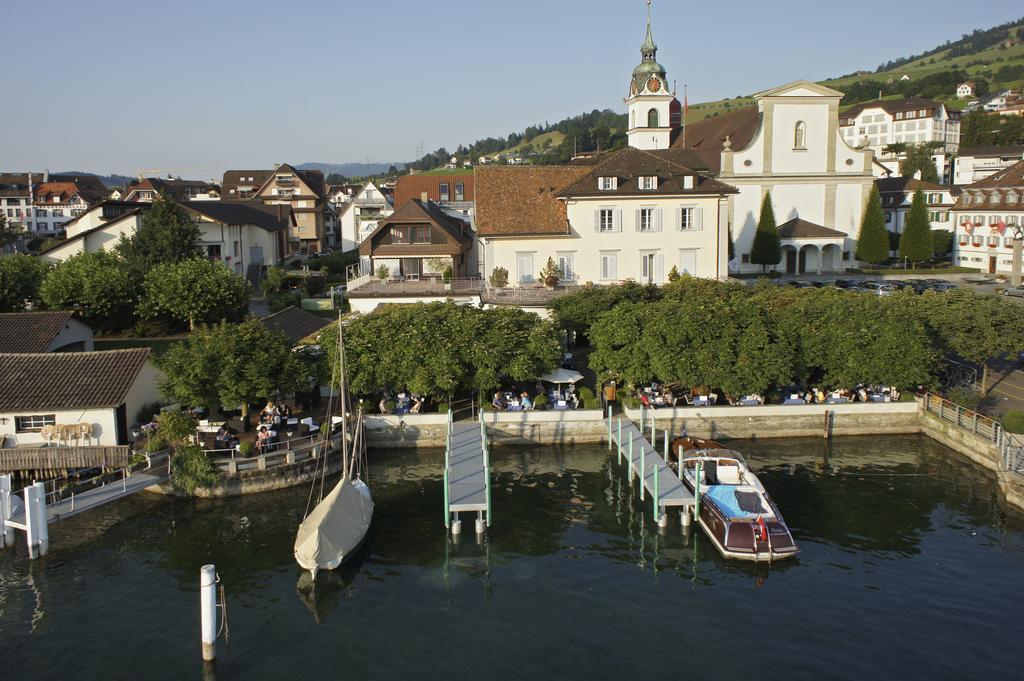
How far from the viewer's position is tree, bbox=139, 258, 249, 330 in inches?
2015

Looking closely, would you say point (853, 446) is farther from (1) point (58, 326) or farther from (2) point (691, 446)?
(1) point (58, 326)

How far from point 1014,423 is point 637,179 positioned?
1071 inches

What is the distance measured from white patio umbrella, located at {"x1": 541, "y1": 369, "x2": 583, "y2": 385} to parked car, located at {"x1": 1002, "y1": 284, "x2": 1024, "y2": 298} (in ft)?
131

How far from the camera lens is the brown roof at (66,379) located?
3250cm

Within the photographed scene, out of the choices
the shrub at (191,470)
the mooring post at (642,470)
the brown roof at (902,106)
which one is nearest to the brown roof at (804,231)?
the mooring post at (642,470)

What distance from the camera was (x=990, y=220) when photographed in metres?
79.1

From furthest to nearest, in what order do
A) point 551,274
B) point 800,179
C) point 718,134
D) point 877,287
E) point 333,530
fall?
point 718,134
point 800,179
point 877,287
point 551,274
point 333,530

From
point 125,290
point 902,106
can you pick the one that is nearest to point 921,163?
point 902,106

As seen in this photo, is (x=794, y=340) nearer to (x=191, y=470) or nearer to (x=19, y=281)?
(x=191, y=470)

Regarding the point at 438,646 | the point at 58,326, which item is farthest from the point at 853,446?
the point at 58,326

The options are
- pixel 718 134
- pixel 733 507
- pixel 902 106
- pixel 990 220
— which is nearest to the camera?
pixel 733 507

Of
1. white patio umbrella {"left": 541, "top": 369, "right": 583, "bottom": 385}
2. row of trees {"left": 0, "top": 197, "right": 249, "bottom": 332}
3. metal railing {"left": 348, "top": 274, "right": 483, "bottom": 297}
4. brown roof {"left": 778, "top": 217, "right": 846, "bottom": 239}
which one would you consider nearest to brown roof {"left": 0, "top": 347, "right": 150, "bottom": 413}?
row of trees {"left": 0, "top": 197, "right": 249, "bottom": 332}

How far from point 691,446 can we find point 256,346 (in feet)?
60.5

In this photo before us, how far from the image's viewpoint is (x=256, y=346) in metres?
35.7
